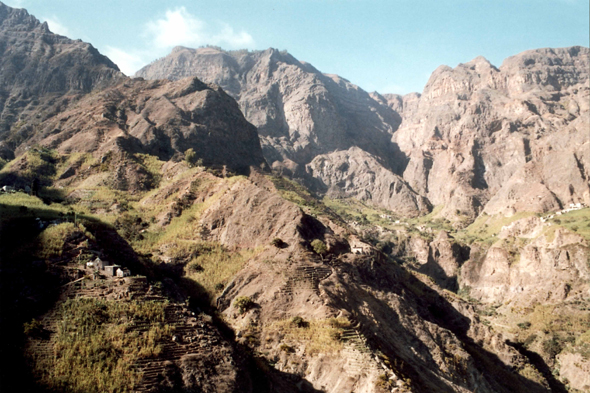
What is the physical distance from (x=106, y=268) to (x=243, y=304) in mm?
10759

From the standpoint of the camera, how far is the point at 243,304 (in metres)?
32.4

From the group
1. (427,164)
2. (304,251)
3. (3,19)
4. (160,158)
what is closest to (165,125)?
(160,158)

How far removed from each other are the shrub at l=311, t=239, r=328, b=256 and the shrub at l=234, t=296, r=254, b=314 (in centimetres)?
825

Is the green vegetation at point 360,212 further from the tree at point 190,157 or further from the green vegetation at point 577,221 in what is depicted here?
the tree at point 190,157

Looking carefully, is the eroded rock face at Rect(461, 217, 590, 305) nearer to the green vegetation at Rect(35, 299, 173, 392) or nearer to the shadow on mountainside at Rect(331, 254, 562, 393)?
the shadow on mountainside at Rect(331, 254, 562, 393)

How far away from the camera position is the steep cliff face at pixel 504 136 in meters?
111

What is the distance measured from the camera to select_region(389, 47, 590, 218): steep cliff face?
111 m

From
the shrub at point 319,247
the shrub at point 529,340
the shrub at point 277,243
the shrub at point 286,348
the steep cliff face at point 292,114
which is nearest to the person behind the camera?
the shrub at point 286,348

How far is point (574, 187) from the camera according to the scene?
343ft

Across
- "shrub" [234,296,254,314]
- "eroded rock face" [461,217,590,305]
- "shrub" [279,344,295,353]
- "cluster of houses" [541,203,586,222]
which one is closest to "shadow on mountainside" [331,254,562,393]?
"shrub" [279,344,295,353]

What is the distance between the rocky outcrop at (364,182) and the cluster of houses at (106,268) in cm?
12570

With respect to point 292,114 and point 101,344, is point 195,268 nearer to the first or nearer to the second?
point 101,344

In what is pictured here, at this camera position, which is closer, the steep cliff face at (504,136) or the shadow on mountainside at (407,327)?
the shadow on mountainside at (407,327)

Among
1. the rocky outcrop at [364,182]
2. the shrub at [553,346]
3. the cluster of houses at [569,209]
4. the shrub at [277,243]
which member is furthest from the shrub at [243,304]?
the rocky outcrop at [364,182]
